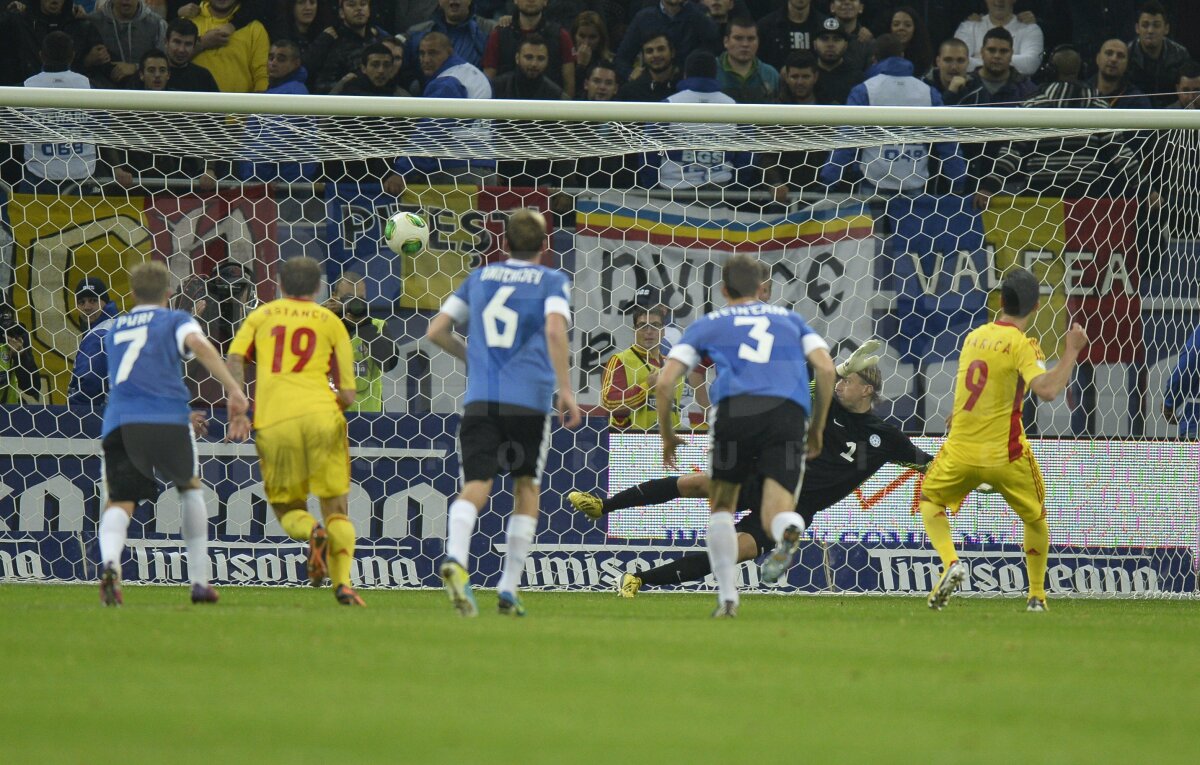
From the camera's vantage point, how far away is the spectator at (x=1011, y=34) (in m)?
15.1

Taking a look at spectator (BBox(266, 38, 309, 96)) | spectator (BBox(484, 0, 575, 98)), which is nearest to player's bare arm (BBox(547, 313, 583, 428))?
spectator (BBox(266, 38, 309, 96))

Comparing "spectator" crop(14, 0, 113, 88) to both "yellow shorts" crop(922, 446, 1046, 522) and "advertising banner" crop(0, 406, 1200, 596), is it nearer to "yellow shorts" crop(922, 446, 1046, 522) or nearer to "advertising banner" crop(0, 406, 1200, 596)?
"advertising banner" crop(0, 406, 1200, 596)

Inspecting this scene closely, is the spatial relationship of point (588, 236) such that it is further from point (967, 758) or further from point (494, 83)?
point (967, 758)

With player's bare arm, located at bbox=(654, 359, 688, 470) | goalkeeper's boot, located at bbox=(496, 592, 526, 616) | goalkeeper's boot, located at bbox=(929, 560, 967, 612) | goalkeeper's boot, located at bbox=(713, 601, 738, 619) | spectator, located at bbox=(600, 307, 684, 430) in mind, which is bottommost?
goalkeeper's boot, located at bbox=(929, 560, 967, 612)

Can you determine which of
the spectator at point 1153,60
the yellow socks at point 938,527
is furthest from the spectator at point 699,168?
the spectator at point 1153,60

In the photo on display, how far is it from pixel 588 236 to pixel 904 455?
2.71 m

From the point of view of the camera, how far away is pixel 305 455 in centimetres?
829

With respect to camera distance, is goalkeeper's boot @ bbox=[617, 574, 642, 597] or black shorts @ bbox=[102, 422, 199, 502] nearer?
black shorts @ bbox=[102, 422, 199, 502]

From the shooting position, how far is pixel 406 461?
10781 mm

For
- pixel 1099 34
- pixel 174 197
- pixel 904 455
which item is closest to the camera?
pixel 904 455

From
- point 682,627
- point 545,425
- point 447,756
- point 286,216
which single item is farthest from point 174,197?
point 447,756

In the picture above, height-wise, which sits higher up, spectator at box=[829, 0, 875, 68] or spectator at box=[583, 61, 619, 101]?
spectator at box=[829, 0, 875, 68]

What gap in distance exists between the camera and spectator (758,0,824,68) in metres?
14.8

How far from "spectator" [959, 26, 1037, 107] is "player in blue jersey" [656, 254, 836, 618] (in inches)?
269
